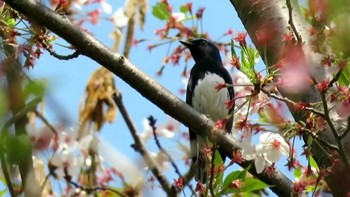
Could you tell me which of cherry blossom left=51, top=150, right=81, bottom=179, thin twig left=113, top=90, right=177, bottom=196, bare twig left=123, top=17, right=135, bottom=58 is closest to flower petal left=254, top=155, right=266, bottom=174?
cherry blossom left=51, top=150, right=81, bottom=179

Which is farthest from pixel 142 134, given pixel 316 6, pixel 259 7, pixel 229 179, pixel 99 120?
pixel 316 6

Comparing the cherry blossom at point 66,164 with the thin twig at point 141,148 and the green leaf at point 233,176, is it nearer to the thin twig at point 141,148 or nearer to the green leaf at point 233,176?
the thin twig at point 141,148

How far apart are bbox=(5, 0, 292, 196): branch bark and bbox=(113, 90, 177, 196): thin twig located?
1116mm

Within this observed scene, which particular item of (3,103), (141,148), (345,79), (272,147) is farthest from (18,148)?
(141,148)

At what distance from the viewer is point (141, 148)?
3482 millimetres

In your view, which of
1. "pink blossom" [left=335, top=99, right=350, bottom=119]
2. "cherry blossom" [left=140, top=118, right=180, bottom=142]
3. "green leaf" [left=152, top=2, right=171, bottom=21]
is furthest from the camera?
"cherry blossom" [left=140, top=118, right=180, bottom=142]

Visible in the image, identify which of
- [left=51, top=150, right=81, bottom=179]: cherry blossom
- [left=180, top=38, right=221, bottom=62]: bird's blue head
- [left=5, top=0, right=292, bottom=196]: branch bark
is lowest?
[left=5, top=0, right=292, bottom=196]: branch bark

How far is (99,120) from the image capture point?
11.5 feet

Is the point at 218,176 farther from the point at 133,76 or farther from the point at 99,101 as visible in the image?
the point at 99,101

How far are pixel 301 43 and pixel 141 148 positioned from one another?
223 centimetres

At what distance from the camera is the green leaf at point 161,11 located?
344 centimetres

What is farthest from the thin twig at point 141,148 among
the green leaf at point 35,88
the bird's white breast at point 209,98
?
the green leaf at point 35,88

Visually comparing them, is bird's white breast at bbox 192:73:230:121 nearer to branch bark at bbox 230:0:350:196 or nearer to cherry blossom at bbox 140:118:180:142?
cherry blossom at bbox 140:118:180:142

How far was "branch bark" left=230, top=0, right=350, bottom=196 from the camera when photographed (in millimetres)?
1461
